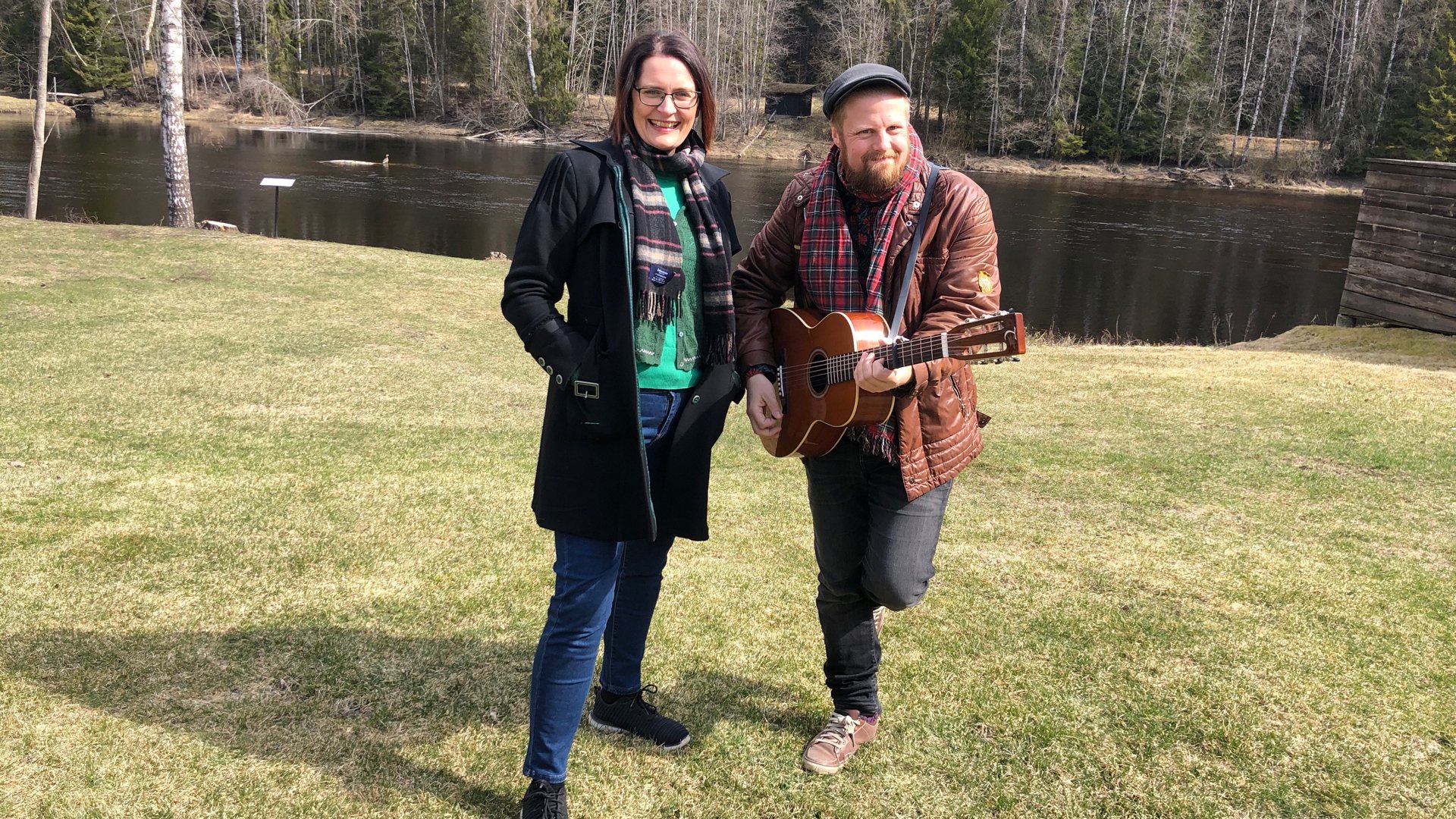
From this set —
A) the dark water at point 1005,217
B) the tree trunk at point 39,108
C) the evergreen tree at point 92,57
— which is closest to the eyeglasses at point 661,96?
the tree trunk at point 39,108

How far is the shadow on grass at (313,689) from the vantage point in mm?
3111

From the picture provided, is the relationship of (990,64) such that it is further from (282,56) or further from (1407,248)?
(1407,248)

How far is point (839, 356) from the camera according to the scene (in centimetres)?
296

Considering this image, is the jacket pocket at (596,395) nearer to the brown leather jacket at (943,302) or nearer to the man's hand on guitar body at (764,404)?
the man's hand on guitar body at (764,404)

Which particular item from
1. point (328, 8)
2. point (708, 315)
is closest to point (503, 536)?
point (708, 315)

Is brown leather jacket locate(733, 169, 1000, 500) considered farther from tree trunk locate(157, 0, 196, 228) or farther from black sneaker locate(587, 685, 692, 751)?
tree trunk locate(157, 0, 196, 228)

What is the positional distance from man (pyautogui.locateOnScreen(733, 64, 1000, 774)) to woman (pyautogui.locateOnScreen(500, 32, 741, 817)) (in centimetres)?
35

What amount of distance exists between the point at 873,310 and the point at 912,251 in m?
0.21

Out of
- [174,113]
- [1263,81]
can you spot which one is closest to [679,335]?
[174,113]

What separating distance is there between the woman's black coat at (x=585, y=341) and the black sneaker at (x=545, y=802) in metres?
0.69

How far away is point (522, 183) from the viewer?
35.8 metres

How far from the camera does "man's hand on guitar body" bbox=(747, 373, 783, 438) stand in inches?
125

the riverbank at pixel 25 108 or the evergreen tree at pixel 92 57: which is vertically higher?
the evergreen tree at pixel 92 57

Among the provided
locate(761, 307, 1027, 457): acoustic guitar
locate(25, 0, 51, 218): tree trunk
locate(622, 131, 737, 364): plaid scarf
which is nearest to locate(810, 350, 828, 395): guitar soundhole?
locate(761, 307, 1027, 457): acoustic guitar
